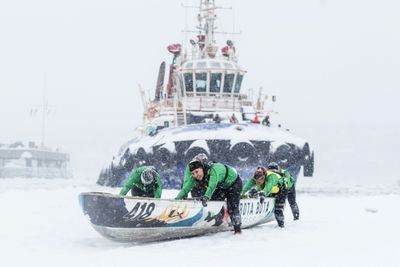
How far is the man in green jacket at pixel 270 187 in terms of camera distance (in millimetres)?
10328

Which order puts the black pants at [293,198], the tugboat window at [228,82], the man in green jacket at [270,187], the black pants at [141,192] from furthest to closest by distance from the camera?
the tugboat window at [228,82]
the black pants at [293,198]
the man in green jacket at [270,187]
the black pants at [141,192]

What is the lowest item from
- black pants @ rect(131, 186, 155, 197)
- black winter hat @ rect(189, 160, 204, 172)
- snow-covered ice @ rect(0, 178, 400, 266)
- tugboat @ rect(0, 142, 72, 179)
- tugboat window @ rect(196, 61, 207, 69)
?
tugboat @ rect(0, 142, 72, 179)

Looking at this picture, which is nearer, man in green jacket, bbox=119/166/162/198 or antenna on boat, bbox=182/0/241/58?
man in green jacket, bbox=119/166/162/198

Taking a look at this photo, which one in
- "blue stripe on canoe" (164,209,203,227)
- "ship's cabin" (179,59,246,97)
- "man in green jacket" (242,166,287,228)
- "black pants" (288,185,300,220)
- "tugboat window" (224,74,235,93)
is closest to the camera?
"blue stripe on canoe" (164,209,203,227)

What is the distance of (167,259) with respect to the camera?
22.2 ft

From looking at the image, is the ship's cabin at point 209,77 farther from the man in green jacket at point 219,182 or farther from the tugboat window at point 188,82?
the man in green jacket at point 219,182

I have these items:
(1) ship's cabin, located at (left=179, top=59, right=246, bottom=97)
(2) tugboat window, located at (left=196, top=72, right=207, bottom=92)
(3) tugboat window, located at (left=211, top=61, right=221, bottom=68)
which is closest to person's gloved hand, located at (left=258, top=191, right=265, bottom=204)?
(1) ship's cabin, located at (left=179, top=59, right=246, bottom=97)

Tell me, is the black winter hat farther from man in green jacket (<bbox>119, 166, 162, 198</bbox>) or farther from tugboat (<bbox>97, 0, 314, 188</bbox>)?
tugboat (<bbox>97, 0, 314, 188</bbox>)

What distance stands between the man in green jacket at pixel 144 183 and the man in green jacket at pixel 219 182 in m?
0.54

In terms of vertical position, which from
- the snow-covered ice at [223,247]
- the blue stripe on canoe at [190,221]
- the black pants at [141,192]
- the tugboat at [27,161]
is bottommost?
the tugboat at [27,161]

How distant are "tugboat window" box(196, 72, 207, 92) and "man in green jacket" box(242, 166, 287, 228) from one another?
2113 cm

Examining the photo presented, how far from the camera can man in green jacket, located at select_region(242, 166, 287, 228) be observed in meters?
10.3

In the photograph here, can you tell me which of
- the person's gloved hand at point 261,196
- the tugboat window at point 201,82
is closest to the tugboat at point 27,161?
the tugboat window at point 201,82

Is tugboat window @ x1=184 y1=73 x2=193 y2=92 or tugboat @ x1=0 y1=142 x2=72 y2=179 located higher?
tugboat window @ x1=184 y1=73 x2=193 y2=92
